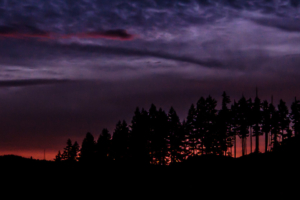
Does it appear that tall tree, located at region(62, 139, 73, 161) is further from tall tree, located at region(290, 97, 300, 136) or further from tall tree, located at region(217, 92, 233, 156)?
tall tree, located at region(290, 97, 300, 136)

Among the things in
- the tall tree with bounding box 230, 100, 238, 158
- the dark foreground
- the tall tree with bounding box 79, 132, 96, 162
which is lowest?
the dark foreground

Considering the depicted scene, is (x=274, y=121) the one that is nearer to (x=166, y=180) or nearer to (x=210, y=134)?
(x=210, y=134)

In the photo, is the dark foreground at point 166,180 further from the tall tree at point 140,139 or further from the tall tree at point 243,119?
the tall tree at point 243,119

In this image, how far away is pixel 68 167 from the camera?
148 feet

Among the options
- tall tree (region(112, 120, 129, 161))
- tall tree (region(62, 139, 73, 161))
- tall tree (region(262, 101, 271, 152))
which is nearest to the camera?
tall tree (region(112, 120, 129, 161))

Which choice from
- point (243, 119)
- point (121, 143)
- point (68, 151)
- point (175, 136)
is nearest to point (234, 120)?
point (243, 119)

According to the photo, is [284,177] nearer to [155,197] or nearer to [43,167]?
[155,197]

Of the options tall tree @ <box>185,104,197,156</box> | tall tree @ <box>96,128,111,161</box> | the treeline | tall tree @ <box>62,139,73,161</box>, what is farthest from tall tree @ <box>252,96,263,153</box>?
tall tree @ <box>62,139,73,161</box>

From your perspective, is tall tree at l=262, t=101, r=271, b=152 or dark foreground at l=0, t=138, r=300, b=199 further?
tall tree at l=262, t=101, r=271, b=152

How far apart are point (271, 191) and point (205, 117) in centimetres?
4632

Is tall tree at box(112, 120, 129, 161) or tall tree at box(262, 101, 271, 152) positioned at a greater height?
tall tree at box(262, 101, 271, 152)

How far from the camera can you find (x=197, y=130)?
2886 inches

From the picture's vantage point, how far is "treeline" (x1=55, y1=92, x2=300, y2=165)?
235 feet

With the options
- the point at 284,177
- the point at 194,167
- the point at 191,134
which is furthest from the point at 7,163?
the point at 191,134
